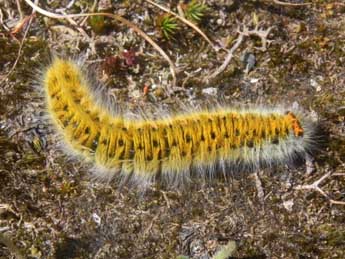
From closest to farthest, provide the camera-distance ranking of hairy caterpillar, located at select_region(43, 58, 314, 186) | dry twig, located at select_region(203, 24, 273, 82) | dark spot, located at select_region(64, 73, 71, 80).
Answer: hairy caterpillar, located at select_region(43, 58, 314, 186) → dark spot, located at select_region(64, 73, 71, 80) → dry twig, located at select_region(203, 24, 273, 82)

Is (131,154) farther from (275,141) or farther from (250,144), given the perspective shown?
(275,141)

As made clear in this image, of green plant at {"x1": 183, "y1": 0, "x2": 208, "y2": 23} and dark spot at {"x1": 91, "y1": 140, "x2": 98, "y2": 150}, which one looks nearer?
dark spot at {"x1": 91, "y1": 140, "x2": 98, "y2": 150}

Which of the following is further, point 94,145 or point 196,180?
point 196,180

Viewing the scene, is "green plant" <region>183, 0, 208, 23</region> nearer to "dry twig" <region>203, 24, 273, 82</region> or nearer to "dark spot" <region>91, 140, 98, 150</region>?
"dry twig" <region>203, 24, 273, 82</region>

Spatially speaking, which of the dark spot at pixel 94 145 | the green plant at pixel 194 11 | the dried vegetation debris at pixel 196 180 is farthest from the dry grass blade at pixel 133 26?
the dark spot at pixel 94 145

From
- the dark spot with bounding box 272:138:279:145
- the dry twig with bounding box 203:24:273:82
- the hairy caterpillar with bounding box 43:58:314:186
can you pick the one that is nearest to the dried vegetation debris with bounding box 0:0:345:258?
the dry twig with bounding box 203:24:273:82

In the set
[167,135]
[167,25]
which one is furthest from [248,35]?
[167,135]
